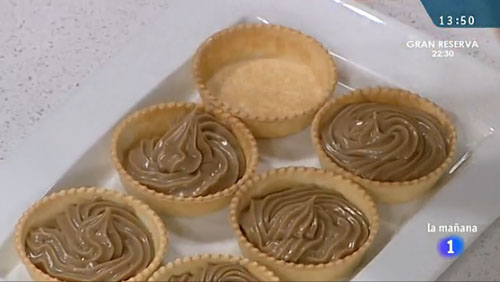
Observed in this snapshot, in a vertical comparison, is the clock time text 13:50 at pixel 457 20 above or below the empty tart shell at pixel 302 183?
above

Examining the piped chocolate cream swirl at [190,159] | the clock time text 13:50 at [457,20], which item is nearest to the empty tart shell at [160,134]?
the piped chocolate cream swirl at [190,159]

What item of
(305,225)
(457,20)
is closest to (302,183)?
(305,225)

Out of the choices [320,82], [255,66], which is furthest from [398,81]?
[255,66]

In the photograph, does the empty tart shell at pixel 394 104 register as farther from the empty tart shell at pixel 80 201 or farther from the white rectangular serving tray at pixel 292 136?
the empty tart shell at pixel 80 201

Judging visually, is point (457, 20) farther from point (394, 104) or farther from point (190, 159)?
point (190, 159)

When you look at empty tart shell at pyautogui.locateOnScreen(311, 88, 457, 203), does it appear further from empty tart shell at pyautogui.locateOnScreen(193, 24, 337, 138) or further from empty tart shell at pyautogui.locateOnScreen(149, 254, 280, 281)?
empty tart shell at pyautogui.locateOnScreen(149, 254, 280, 281)

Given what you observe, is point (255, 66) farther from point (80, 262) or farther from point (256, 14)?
point (80, 262)

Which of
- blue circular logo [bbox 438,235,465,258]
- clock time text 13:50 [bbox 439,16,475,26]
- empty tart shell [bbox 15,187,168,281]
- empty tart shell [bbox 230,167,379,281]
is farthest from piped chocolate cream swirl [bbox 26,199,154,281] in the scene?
clock time text 13:50 [bbox 439,16,475,26]
